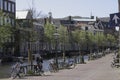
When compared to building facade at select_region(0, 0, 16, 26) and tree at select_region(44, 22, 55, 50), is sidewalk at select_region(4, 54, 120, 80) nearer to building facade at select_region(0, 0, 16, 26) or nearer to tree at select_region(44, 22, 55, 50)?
building facade at select_region(0, 0, 16, 26)

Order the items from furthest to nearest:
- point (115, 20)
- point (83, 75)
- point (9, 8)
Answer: point (9, 8)
point (83, 75)
point (115, 20)

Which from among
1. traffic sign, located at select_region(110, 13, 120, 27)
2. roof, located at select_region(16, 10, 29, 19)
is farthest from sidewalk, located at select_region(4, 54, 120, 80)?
roof, located at select_region(16, 10, 29, 19)

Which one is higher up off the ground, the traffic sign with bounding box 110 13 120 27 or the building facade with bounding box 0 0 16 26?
the building facade with bounding box 0 0 16 26

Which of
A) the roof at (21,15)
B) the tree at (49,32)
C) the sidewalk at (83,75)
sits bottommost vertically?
the sidewalk at (83,75)

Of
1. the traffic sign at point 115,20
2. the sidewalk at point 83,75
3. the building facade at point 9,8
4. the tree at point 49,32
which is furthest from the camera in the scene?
the tree at point 49,32

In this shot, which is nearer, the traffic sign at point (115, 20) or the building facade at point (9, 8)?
the traffic sign at point (115, 20)

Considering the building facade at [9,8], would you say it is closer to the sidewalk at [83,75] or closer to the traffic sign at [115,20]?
the sidewalk at [83,75]

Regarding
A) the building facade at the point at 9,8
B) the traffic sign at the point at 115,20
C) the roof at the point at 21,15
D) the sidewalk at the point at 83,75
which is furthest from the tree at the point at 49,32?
the traffic sign at the point at 115,20

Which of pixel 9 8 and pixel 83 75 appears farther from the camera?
pixel 9 8

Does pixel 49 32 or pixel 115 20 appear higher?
pixel 115 20

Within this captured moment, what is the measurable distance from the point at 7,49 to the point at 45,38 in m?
17.9

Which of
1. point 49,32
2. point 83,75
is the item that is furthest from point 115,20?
point 49,32

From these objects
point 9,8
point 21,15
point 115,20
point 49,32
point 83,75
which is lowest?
point 83,75

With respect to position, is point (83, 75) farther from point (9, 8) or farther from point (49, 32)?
point (49, 32)
